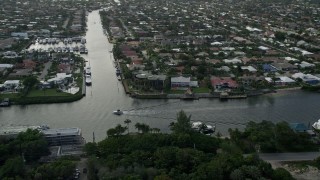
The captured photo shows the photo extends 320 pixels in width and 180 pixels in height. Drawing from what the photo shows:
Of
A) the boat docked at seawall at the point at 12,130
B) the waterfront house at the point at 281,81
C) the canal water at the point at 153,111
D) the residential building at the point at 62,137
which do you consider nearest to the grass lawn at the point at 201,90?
the canal water at the point at 153,111

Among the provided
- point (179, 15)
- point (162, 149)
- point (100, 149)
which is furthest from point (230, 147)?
point (179, 15)

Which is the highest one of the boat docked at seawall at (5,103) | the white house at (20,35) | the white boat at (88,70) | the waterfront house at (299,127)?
the waterfront house at (299,127)

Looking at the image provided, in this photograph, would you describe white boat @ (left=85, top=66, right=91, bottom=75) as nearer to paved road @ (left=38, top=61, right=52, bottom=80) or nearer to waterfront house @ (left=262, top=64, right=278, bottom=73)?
paved road @ (left=38, top=61, right=52, bottom=80)

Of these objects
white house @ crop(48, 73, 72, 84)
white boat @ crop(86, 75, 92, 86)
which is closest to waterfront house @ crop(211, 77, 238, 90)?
white boat @ crop(86, 75, 92, 86)

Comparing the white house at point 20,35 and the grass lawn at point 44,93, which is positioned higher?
the grass lawn at point 44,93

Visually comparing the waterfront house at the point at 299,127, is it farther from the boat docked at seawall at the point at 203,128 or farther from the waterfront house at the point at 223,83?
the waterfront house at the point at 223,83

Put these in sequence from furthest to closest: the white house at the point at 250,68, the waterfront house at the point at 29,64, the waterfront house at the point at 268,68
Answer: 1. the waterfront house at the point at 29,64
2. the waterfront house at the point at 268,68
3. the white house at the point at 250,68
